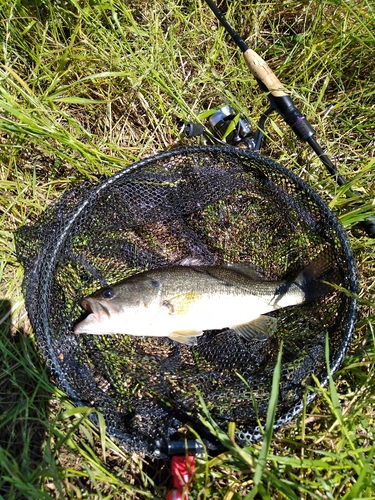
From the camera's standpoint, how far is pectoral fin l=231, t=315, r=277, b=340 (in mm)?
2658

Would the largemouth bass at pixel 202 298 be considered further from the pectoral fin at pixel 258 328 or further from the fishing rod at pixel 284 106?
the fishing rod at pixel 284 106

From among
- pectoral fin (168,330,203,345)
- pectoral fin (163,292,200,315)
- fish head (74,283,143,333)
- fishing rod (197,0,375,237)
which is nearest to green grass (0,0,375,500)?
fishing rod (197,0,375,237)

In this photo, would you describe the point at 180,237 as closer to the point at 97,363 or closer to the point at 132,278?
the point at 132,278

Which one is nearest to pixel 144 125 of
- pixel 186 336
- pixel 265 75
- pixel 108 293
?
pixel 265 75

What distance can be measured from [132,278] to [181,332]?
1.49 ft

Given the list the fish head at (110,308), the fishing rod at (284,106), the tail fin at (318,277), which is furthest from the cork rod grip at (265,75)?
the fish head at (110,308)

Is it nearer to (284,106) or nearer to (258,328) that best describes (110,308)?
(258,328)

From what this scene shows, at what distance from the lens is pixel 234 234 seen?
9.77ft

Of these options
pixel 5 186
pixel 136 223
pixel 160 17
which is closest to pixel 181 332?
pixel 136 223

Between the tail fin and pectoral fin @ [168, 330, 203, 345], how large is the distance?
73cm

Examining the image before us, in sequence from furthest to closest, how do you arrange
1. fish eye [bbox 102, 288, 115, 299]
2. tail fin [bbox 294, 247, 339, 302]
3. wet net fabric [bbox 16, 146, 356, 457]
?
tail fin [bbox 294, 247, 339, 302]
fish eye [bbox 102, 288, 115, 299]
wet net fabric [bbox 16, 146, 356, 457]

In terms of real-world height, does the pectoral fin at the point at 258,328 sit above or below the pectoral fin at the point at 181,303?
below

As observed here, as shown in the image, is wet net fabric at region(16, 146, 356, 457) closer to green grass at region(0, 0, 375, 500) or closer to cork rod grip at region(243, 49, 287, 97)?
green grass at region(0, 0, 375, 500)

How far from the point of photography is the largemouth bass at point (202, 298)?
2.54 m
